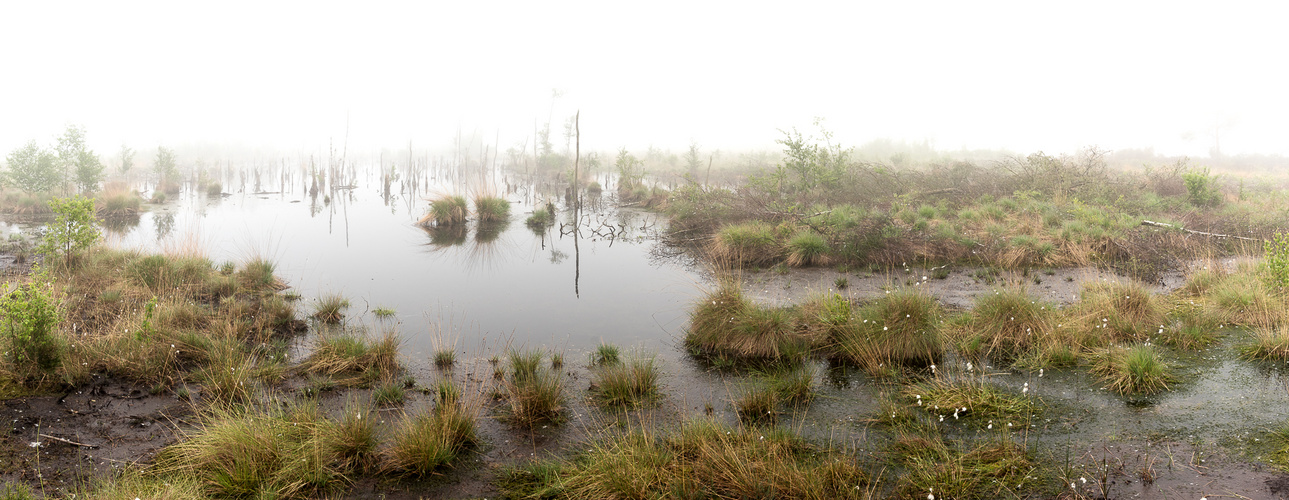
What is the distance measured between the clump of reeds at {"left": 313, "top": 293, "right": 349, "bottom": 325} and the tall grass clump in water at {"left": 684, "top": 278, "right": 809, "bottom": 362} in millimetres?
4868

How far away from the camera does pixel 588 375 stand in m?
6.93

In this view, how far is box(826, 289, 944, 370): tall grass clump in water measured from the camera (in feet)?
22.6

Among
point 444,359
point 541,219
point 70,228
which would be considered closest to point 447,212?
point 541,219

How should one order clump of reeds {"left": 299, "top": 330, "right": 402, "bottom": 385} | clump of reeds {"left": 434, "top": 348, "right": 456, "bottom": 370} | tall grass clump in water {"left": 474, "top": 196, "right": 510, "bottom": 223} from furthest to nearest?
tall grass clump in water {"left": 474, "top": 196, "right": 510, "bottom": 223}, clump of reeds {"left": 434, "top": 348, "right": 456, "bottom": 370}, clump of reeds {"left": 299, "top": 330, "right": 402, "bottom": 385}

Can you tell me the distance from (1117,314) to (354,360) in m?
8.54

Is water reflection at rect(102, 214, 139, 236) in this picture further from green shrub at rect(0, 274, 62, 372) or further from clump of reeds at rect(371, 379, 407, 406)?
clump of reeds at rect(371, 379, 407, 406)

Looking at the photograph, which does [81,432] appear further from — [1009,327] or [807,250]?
[807,250]

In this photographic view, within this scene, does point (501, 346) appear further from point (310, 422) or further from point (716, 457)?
point (716, 457)

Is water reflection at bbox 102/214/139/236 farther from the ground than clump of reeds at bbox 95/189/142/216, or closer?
closer

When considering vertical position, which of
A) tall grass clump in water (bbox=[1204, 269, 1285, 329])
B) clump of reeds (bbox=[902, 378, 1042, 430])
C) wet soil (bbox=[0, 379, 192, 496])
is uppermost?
tall grass clump in water (bbox=[1204, 269, 1285, 329])

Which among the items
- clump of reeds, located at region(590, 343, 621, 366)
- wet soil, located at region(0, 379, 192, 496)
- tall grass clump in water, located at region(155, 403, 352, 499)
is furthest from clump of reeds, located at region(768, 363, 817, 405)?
wet soil, located at region(0, 379, 192, 496)

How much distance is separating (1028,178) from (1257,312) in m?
12.5

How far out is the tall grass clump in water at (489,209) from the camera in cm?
1850

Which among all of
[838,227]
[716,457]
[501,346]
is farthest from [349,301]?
[838,227]
